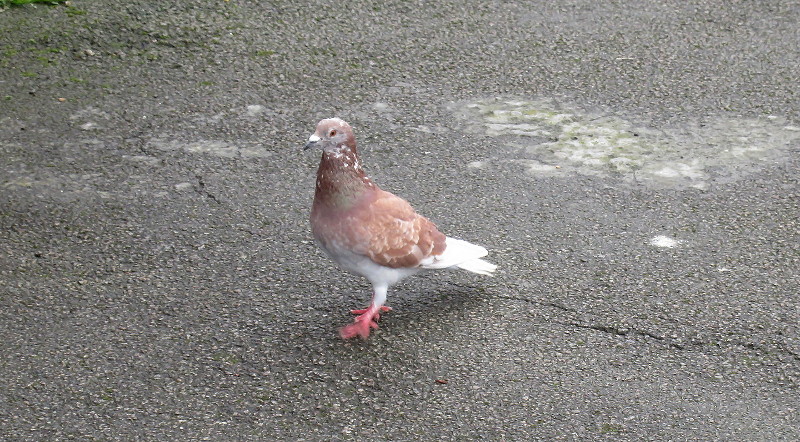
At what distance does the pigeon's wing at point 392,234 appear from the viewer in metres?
3.96

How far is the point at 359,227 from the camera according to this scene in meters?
3.96

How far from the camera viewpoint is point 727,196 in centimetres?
507

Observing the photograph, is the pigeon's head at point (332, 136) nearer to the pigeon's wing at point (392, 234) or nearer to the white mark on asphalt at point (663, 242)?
the pigeon's wing at point (392, 234)

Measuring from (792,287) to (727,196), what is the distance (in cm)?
85

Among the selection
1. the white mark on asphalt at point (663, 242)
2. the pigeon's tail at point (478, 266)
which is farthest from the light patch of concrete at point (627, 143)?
the pigeon's tail at point (478, 266)

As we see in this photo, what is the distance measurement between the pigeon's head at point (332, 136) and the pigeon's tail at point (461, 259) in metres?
0.58

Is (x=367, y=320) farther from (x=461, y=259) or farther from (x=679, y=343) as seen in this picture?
(x=679, y=343)

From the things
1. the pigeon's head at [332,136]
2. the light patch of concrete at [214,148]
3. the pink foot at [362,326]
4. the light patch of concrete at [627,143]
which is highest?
the pigeon's head at [332,136]

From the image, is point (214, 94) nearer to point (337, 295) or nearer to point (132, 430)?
point (337, 295)

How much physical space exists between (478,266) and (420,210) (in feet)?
2.60

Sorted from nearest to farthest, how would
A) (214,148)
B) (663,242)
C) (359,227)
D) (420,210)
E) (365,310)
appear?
(359,227) < (365,310) < (663,242) < (420,210) < (214,148)

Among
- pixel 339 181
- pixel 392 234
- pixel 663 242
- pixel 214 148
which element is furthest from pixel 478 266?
pixel 214 148

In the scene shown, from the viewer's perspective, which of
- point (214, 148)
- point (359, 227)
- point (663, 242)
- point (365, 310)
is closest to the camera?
point (359, 227)

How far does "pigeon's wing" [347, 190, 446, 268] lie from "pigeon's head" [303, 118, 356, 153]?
0.85 feet
